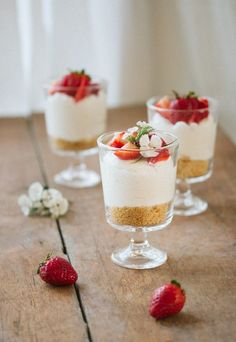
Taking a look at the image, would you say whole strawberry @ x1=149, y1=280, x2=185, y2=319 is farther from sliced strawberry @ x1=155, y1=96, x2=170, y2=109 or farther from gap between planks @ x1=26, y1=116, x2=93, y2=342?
sliced strawberry @ x1=155, y1=96, x2=170, y2=109

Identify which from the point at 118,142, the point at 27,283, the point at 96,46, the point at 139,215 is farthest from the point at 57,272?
the point at 96,46

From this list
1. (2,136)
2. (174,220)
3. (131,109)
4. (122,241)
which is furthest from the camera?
(131,109)

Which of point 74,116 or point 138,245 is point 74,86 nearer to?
point 74,116

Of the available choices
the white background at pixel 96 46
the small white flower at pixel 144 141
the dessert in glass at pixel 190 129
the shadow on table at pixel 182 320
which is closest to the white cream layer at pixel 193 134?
the dessert in glass at pixel 190 129

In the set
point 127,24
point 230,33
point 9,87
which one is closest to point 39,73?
point 9,87

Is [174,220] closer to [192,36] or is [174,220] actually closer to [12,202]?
[12,202]

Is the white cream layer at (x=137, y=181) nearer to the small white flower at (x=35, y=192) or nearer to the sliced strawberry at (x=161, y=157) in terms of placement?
the sliced strawberry at (x=161, y=157)

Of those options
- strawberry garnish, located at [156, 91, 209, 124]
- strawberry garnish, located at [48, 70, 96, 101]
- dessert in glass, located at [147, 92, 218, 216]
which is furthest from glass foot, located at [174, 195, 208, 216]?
strawberry garnish, located at [48, 70, 96, 101]

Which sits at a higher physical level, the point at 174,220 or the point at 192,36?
the point at 192,36
